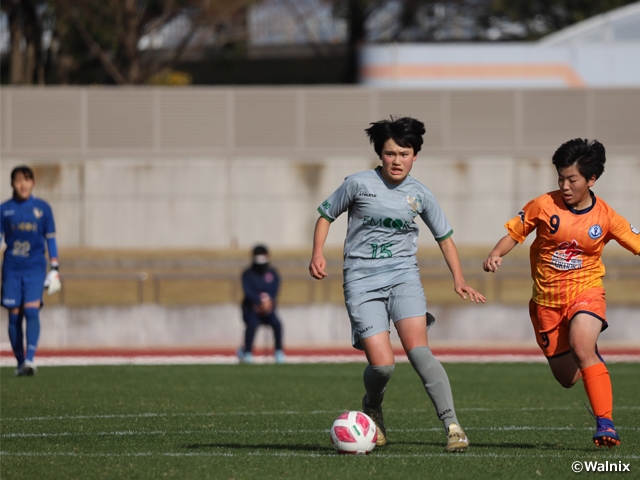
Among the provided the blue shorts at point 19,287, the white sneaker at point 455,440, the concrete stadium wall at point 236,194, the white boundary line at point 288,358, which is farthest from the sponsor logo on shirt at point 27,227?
the concrete stadium wall at point 236,194

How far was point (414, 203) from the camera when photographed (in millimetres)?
7016

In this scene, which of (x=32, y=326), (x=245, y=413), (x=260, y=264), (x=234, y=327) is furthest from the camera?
(x=234, y=327)

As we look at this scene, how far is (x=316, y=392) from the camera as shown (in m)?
11.1

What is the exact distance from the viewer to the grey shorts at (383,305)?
6.89m

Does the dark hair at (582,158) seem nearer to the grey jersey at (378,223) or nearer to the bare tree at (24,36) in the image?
the grey jersey at (378,223)

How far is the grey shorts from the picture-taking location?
6.89m

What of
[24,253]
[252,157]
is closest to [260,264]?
[24,253]

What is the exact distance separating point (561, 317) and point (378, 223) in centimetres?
140

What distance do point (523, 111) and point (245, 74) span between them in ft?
69.2

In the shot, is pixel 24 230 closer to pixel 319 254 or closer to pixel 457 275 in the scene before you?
pixel 319 254

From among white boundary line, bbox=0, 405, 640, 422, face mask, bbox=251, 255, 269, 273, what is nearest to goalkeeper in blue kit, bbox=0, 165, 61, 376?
white boundary line, bbox=0, 405, 640, 422

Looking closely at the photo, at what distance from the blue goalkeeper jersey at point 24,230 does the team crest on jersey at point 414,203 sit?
20.0 ft

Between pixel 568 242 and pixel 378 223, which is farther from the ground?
pixel 378 223

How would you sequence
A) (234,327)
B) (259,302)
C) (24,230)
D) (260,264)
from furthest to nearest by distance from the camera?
Result: 1. (234,327)
2. (260,264)
3. (259,302)
4. (24,230)
